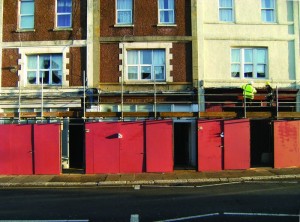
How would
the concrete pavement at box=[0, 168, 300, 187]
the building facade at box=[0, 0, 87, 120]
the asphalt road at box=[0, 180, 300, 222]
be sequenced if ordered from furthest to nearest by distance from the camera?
the building facade at box=[0, 0, 87, 120] → the concrete pavement at box=[0, 168, 300, 187] → the asphalt road at box=[0, 180, 300, 222]

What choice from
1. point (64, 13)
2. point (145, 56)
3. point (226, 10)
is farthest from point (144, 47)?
point (226, 10)

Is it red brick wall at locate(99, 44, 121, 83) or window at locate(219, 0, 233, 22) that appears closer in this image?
red brick wall at locate(99, 44, 121, 83)

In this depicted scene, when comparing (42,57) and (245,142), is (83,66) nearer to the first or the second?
(42,57)

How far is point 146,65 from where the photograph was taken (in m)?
19.2

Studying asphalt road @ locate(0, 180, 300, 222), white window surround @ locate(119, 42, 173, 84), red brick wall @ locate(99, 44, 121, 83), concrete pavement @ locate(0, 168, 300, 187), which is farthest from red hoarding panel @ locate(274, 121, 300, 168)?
red brick wall @ locate(99, 44, 121, 83)

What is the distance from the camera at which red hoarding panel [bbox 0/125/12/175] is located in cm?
1644

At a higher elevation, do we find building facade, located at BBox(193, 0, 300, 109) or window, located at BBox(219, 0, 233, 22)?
window, located at BBox(219, 0, 233, 22)

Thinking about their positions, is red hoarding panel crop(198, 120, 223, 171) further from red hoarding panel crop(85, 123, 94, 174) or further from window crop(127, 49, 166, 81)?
red hoarding panel crop(85, 123, 94, 174)

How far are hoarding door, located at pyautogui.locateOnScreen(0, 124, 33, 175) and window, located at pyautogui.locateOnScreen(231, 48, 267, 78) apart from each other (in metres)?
10.7

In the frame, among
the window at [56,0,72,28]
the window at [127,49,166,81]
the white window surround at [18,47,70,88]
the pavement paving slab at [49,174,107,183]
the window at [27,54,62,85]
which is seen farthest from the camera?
the window at [56,0,72,28]

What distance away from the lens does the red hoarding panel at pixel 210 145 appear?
16609 mm

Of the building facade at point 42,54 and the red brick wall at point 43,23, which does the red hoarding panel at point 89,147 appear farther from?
the red brick wall at point 43,23

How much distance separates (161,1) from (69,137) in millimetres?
8541

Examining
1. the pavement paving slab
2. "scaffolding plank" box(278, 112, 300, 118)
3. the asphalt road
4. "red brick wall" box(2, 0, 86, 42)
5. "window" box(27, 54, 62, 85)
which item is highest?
"red brick wall" box(2, 0, 86, 42)
